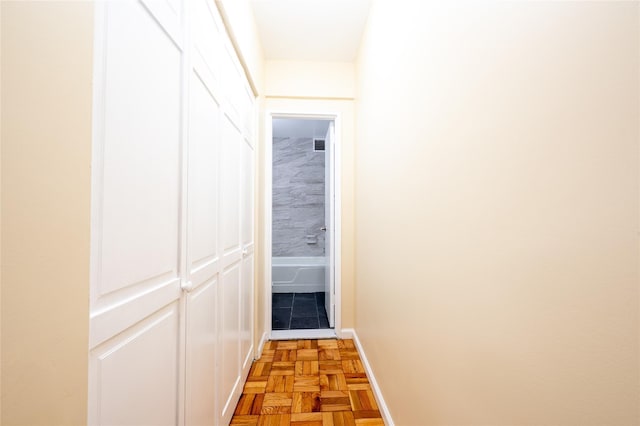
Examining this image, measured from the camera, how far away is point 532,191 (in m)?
0.58

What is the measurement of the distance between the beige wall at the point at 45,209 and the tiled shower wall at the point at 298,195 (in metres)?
4.37

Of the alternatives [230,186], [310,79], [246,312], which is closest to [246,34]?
[310,79]

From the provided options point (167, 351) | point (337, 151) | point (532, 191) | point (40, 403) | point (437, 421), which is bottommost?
point (437, 421)

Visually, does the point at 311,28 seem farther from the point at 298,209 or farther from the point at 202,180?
the point at 298,209

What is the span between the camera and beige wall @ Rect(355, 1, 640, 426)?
1.42ft

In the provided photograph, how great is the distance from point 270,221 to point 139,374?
1876mm

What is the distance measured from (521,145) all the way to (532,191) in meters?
0.10

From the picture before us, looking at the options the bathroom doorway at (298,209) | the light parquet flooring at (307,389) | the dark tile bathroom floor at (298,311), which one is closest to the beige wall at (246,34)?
the bathroom doorway at (298,209)

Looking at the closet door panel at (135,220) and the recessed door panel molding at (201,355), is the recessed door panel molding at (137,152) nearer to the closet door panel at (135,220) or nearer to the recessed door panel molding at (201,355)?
the closet door panel at (135,220)

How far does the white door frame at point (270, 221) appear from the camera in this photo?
8.46ft

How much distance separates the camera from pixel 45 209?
0.42m

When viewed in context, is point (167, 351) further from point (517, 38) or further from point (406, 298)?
point (517, 38)

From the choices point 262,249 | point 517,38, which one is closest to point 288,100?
point 262,249

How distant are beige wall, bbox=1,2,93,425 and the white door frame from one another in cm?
206
